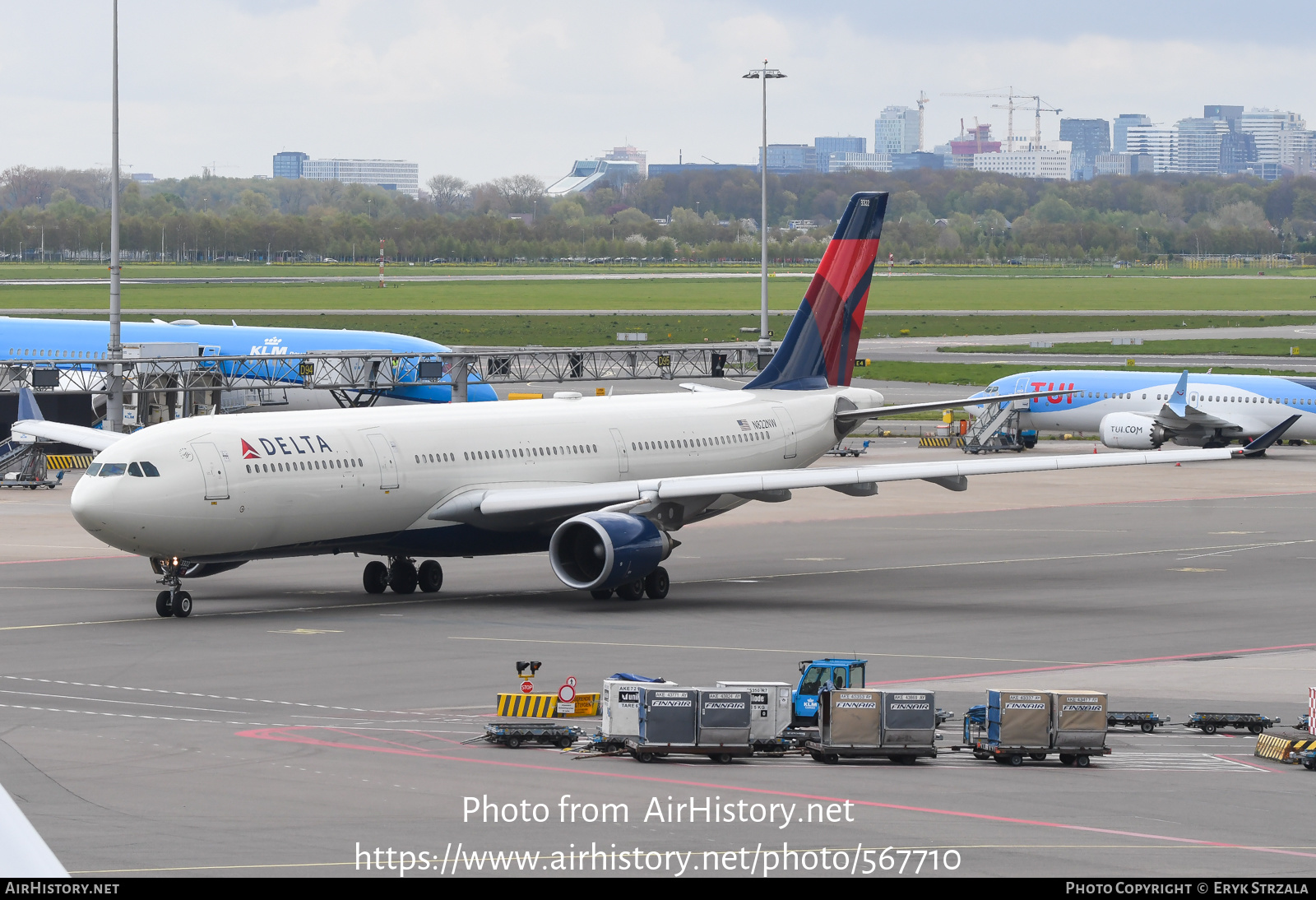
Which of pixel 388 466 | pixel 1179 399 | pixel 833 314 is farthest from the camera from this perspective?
pixel 1179 399

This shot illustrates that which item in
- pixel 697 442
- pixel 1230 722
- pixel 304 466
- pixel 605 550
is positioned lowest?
pixel 1230 722

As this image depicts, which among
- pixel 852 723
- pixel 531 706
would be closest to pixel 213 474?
pixel 531 706

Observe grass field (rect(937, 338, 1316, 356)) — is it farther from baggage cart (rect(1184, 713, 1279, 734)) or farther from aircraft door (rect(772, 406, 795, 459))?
baggage cart (rect(1184, 713, 1279, 734))

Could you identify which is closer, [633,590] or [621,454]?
[633,590]

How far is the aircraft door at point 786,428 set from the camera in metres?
48.7

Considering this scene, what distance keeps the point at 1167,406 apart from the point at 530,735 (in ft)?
192

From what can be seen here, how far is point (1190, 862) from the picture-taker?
18.0 m

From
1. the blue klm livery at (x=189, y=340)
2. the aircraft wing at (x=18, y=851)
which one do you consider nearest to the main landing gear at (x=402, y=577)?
the aircraft wing at (x=18, y=851)

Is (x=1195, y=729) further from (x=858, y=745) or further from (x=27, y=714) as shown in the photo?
(x=27, y=714)

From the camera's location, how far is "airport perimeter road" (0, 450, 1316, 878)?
19.1 metres

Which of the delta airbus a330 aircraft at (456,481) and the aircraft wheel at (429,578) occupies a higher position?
the delta airbus a330 aircraft at (456,481)

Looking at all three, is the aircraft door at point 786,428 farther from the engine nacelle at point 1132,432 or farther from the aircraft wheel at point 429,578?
the engine nacelle at point 1132,432

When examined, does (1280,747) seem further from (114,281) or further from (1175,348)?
(1175,348)

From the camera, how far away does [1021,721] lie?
2416 cm
